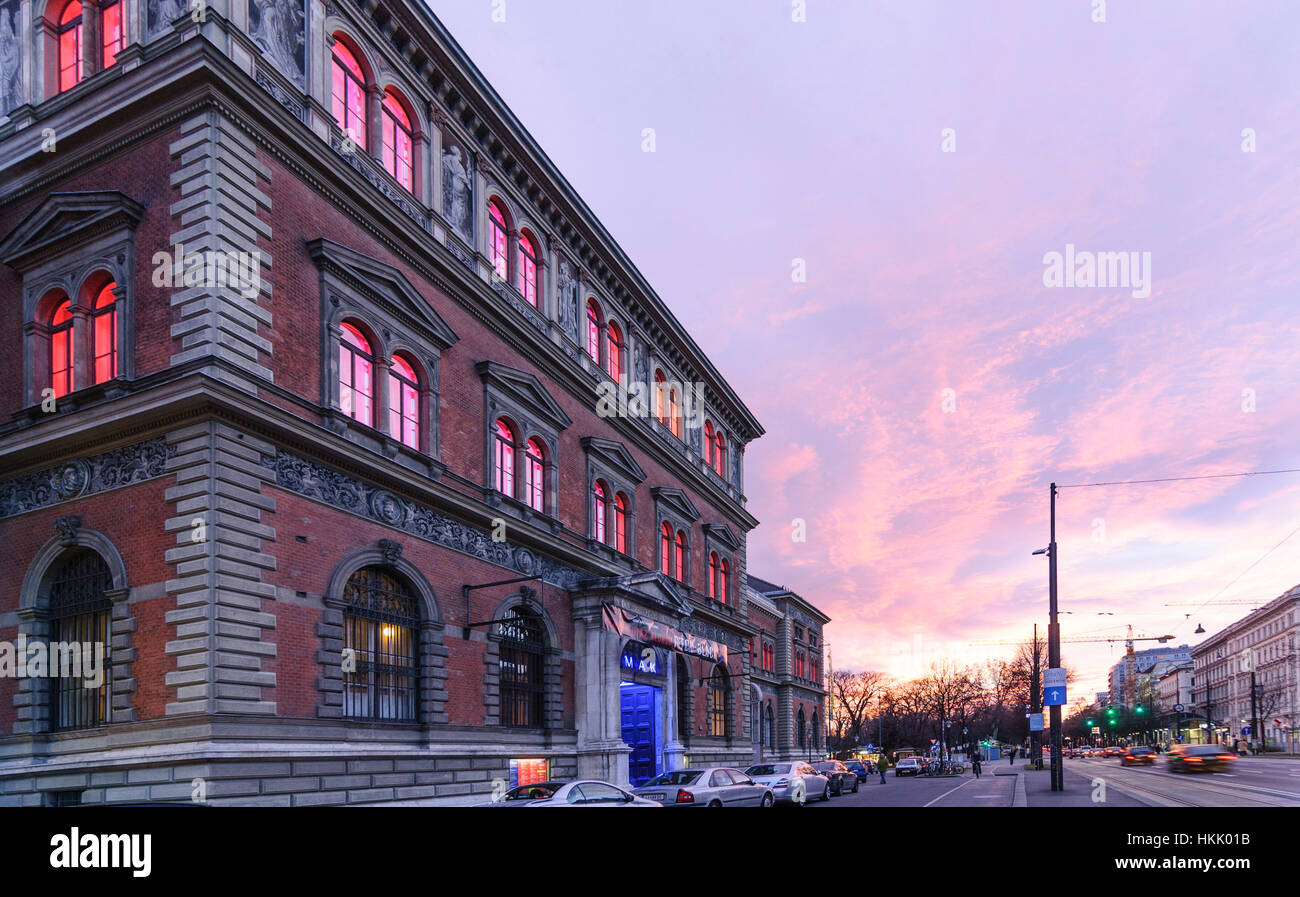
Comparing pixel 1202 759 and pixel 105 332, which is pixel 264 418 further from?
pixel 1202 759

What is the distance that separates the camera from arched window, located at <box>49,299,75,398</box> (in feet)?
69.2

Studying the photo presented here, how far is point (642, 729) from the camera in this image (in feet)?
126

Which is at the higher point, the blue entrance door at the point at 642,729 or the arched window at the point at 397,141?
the arched window at the point at 397,141

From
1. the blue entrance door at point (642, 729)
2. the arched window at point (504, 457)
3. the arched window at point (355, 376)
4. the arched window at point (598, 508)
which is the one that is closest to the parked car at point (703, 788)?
the blue entrance door at point (642, 729)

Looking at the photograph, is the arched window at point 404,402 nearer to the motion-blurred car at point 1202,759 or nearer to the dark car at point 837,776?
the dark car at point 837,776

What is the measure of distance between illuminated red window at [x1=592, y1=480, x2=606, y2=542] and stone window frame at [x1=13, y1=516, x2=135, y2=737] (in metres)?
18.2

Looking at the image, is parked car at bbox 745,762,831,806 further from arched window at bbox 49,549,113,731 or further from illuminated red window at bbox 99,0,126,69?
illuminated red window at bbox 99,0,126,69

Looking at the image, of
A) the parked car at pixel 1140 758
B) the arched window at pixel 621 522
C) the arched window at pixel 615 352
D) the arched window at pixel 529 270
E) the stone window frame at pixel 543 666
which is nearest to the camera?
the stone window frame at pixel 543 666

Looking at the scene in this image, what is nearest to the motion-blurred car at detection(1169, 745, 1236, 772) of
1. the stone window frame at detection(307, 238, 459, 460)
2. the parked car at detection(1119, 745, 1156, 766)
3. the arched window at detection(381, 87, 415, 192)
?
the parked car at detection(1119, 745, 1156, 766)

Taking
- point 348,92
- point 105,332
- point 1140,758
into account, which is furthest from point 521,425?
point 1140,758

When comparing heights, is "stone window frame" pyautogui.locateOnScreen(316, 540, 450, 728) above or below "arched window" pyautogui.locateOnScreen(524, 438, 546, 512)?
below

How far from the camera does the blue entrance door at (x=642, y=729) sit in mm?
38094

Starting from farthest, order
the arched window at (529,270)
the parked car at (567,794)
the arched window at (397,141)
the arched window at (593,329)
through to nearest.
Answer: the arched window at (593,329), the arched window at (529,270), the arched window at (397,141), the parked car at (567,794)

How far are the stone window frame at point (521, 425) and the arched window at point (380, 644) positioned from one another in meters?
4.95
